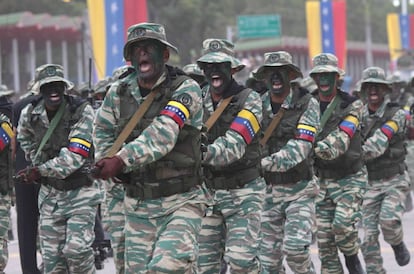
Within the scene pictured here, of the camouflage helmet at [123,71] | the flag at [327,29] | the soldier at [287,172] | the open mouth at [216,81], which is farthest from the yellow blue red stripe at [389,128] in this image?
the flag at [327,29]

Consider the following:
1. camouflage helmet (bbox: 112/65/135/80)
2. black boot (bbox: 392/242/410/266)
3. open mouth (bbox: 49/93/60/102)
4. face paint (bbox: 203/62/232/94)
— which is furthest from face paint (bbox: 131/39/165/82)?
black boot (bbox: 392/242/410/266)

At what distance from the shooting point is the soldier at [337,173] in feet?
33.8

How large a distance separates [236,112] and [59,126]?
1684 mm

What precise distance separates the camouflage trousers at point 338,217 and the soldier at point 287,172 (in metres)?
0.49

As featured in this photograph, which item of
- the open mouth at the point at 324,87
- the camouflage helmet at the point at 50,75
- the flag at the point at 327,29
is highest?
the flag at the point at 327,29

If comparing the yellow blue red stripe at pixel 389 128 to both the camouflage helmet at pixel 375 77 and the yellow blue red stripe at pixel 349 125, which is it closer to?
the camouflage helmet at pixel 375 77

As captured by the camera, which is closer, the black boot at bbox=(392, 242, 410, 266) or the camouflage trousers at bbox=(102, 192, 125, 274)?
the camouflage trousers at bbox=(102, 192, 125, 274)

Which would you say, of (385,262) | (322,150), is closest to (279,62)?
(322,150)

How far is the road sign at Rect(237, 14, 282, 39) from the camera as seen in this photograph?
51.4 m

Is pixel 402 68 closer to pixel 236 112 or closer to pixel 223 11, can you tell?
pixel 223 11

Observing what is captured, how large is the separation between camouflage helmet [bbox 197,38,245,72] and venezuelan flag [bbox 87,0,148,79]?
385 inches

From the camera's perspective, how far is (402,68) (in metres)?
37.6

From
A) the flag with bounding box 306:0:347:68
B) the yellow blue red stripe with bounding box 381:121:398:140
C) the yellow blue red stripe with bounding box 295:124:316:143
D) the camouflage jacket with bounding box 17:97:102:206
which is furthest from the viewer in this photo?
the flag with bounding box 306:0:347:68

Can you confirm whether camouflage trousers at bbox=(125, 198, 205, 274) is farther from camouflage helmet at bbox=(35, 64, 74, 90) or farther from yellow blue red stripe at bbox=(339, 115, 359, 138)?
yellow blue red stripe at bbox=(339, 115, 359, 138)
